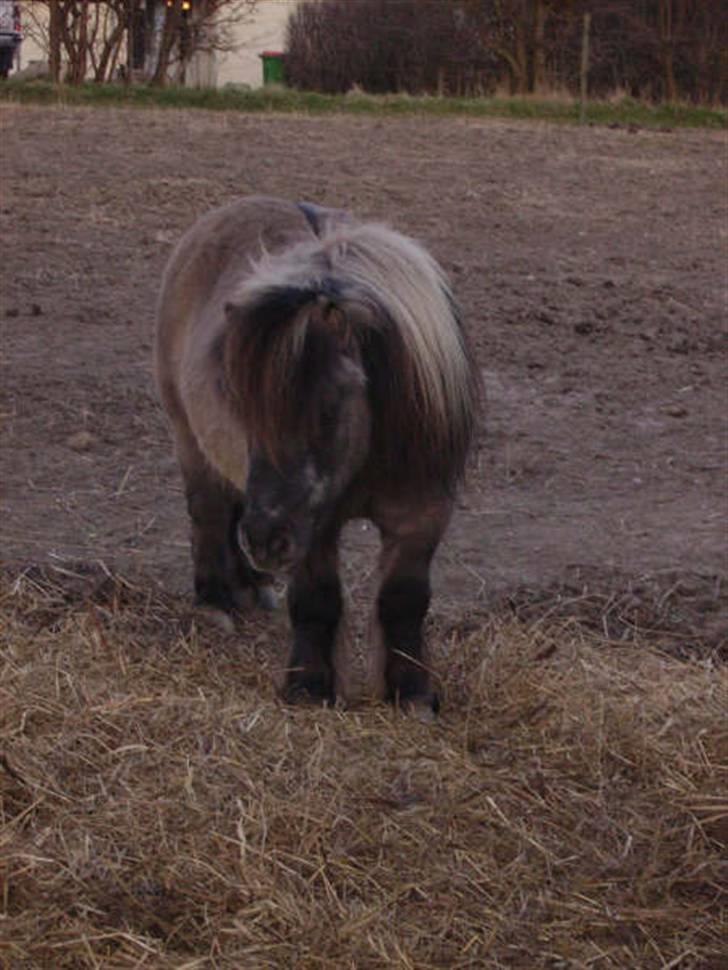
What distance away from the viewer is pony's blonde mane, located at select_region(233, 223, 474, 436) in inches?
164

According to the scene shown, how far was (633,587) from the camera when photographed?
220 inches

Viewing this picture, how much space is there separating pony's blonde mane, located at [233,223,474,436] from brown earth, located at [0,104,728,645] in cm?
121

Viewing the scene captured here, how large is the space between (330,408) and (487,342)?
4.46 m

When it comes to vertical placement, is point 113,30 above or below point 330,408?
above

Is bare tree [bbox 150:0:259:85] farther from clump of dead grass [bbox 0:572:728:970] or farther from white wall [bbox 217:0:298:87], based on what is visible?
clump of dead grass [bbox 0:572:728:970]

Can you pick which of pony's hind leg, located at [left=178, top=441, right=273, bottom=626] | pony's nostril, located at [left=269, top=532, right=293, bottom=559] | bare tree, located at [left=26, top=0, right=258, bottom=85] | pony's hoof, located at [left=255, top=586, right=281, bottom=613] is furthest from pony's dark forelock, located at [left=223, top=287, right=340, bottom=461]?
bare tree, located at [left=26, top=0, right=258, bottom=85]

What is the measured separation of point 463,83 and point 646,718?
22245 millimetres

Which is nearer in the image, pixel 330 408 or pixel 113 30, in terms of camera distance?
pixel 330 408

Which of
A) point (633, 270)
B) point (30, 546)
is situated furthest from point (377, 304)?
point (633, 270)

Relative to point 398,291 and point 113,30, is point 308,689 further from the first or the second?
point 113,30

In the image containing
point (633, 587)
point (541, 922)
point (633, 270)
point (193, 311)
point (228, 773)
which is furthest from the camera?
point (633, 270)

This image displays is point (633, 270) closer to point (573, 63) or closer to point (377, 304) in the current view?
point (377, 304)

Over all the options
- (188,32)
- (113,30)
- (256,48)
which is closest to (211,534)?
(113,30)

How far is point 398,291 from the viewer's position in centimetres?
424
